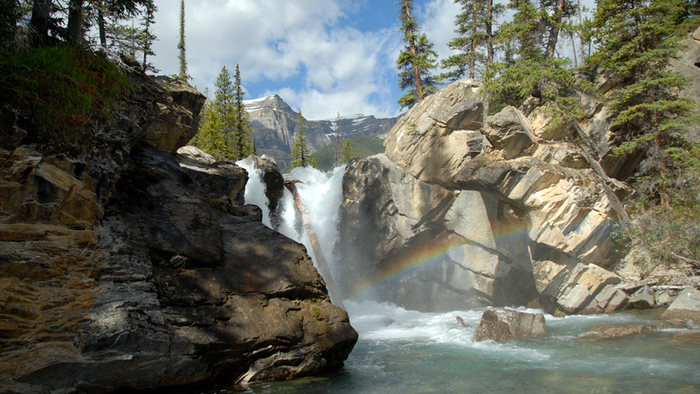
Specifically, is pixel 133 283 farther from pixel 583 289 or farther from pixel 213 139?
pixel 213 139

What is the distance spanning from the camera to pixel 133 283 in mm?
6633

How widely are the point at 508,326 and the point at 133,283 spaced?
12.4 metres

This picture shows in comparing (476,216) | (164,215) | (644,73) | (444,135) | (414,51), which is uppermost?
(414,51)

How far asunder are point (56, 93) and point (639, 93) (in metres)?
23.3

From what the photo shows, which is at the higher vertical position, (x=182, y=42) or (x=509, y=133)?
(x=182, y=42)

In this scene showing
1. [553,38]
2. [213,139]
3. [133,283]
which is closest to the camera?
[133,283]

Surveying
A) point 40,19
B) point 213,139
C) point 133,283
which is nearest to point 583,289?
point 133,283

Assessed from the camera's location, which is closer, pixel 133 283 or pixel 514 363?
pixel 133 283

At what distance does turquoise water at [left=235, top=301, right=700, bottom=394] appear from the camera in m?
7.75

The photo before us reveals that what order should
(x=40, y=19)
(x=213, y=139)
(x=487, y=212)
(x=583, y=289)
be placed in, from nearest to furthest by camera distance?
(x=40, y=19) < (x=583, y=289) < (x=487, y=212) < (x=213, y=139)

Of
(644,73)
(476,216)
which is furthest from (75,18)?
(644,73)

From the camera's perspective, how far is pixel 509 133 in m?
18.9

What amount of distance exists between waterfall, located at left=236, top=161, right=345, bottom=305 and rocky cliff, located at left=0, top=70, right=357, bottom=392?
45.9ft

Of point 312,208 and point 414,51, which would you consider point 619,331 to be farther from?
point 414,51
